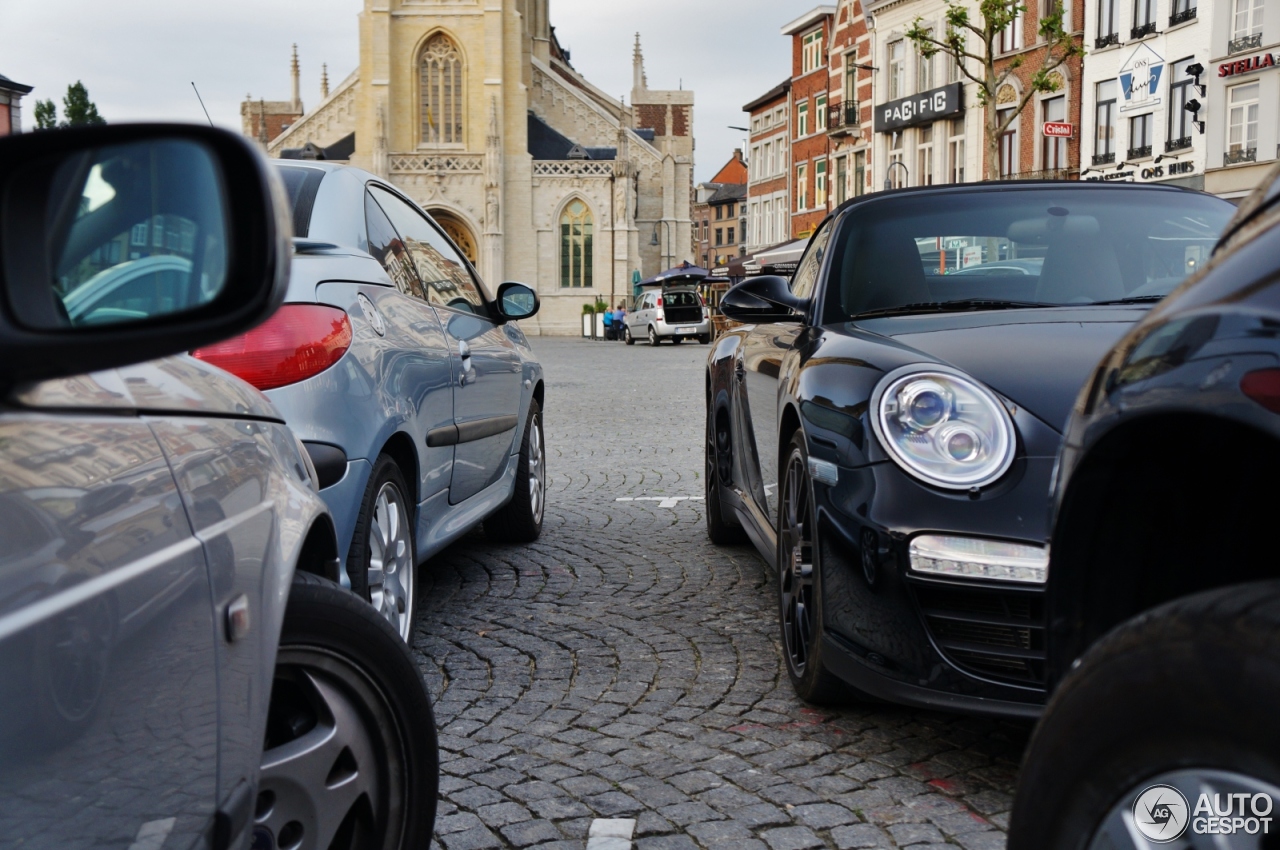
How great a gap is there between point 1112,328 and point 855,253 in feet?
3.53

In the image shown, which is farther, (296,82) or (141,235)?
(296,82)

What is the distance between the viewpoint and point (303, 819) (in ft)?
6.90

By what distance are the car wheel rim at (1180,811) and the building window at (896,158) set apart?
46644mm

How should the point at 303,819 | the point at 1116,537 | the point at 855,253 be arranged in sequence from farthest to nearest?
the point at 855,253
the point at 303,819
the point at 1116,537

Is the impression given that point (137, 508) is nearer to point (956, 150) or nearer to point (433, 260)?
point (433, 260)

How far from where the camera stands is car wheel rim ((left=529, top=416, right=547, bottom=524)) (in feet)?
21.5

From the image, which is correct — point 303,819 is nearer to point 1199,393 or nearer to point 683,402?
point 1199,393

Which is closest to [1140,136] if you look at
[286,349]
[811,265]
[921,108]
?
[921,108]

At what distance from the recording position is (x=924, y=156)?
1797 inches

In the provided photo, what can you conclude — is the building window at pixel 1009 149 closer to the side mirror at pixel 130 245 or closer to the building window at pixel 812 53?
the building window at pixel 812 53

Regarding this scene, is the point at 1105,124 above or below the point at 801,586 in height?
above

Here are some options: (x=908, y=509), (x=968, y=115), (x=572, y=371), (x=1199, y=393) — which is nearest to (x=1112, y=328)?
(x=908, y=509)

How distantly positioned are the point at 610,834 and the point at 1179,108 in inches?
1325

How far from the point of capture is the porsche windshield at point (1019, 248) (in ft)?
14.1
